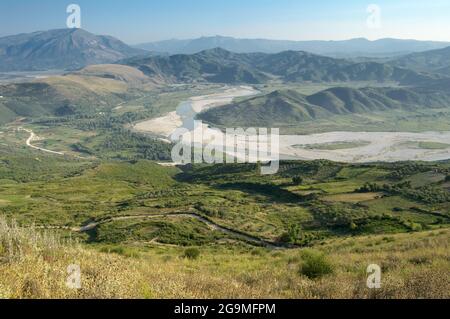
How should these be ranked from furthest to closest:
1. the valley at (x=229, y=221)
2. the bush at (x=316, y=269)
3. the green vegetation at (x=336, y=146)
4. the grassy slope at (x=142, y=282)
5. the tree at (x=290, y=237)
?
1. the green vegetation at (x=336, y=146)
2. the tree at (x=290, y=237)
3. the bush at (x=316, y=269)
4. the valley at (x=229, y=221)
5. the grassy slope at (x=142, y=282)

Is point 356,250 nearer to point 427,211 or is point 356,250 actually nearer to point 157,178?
point 427,211

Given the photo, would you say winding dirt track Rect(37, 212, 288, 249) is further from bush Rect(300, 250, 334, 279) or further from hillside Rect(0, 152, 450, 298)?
bush Rect(300, 250, 334, 279)

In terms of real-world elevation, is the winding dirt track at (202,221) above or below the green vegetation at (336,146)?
above

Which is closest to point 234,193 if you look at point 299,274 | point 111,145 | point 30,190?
point 30,190

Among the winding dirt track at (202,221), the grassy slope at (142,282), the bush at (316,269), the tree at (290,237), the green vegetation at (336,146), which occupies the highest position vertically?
the grassy slope at (142,282)

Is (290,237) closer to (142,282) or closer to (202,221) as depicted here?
(202,221)

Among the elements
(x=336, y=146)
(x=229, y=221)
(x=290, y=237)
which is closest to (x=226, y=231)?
(x=229, y=221)

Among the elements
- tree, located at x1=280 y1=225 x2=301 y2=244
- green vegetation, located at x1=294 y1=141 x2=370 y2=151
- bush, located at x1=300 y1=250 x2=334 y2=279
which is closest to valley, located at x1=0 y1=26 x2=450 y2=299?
bush, located at x1=300 y1=250 x2=334 y2=279

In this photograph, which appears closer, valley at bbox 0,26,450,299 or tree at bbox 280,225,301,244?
valley at bbox 0,26,450,299

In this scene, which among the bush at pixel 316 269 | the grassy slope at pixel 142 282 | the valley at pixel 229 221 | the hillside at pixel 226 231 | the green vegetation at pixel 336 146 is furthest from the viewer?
the green vegetation at pixel 336 146

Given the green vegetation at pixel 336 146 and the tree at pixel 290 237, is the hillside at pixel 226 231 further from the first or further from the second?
the green vegetation at pixel 336 146

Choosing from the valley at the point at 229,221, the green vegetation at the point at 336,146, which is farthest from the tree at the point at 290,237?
the green vegetation at the point at 336,146
